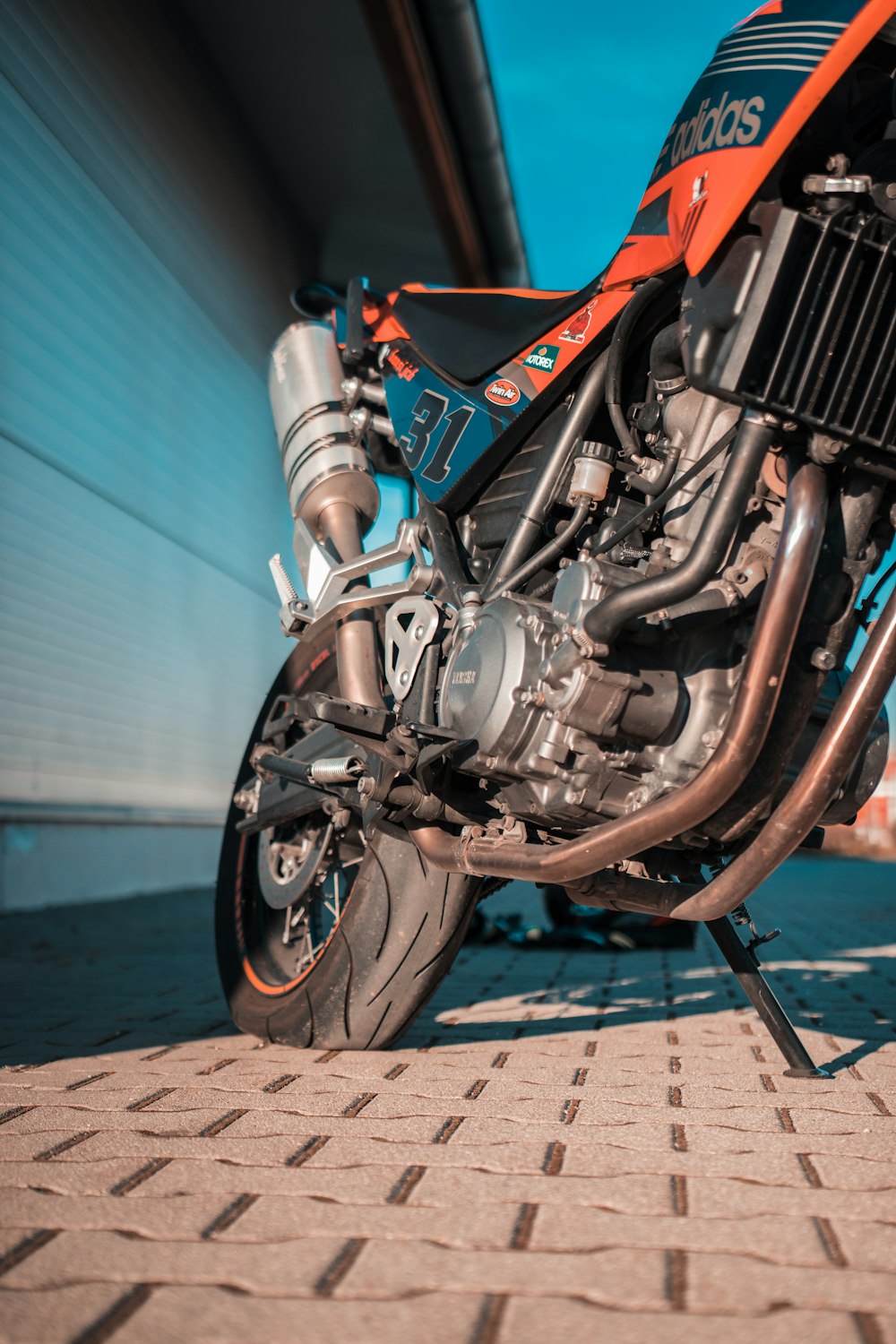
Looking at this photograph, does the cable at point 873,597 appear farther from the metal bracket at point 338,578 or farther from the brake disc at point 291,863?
the brake disc at point 291,863

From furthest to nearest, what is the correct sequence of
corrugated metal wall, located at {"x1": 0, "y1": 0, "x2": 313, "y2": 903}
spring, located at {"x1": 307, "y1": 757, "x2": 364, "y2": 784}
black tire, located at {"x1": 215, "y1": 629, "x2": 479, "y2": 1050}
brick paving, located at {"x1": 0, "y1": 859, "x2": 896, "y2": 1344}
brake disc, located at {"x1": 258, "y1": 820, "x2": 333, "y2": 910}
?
corrugated metal wall, located at {"x1": 0, "y1": 0, "x2": 313, "y2": 903} < brake disc, located at {"x1": 258, "y1": 820, "x2": 333, "y2": 910} < black tire, located at {"x1": 215, "y1": 629, "x2": 479, "y2": 1050} < spring, located at {"x1": 307, "y1": 757, "x2": 364, "y2": 784} < brick paving, located at {"x1": 0, "y1": 859, "x2": 896, "y2": 1344}

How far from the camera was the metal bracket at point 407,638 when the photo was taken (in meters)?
2.54

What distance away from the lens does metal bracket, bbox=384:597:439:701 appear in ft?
8.34

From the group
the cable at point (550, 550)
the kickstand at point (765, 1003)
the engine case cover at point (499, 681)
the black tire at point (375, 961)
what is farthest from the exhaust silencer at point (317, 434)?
the kickstand at point (765, 1003)

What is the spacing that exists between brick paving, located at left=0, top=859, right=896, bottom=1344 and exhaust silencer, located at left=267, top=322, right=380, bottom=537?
1.43 meters

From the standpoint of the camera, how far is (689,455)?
2203mm

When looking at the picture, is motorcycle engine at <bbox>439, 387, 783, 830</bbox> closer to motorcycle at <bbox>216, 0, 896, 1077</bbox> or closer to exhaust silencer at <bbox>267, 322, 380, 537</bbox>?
motorcycle at <bbox>216, 0, 896, 1077</bbox>

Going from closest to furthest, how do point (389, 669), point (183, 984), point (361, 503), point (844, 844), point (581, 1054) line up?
point (389, 669) → point (581, 1054) → point (361, 503) → point (183, 984) → point (844, 844)

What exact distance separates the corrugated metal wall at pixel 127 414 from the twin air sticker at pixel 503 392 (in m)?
4.49

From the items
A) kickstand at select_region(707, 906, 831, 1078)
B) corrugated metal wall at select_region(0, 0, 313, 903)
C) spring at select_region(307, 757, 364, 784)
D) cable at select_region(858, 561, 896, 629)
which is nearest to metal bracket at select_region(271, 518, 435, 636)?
spring at select_region(307, 757, 364, 784)

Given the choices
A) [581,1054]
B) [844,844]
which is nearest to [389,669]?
[581,1054]

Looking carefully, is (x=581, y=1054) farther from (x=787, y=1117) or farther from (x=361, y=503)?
(x=361, y=503)

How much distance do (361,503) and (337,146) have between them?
747 centimetres

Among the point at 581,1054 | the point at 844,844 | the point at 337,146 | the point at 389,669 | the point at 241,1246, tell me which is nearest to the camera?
the point at 241,1246
